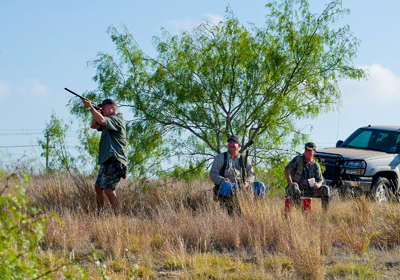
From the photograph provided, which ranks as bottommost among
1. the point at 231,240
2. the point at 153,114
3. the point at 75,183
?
the point at 231,240

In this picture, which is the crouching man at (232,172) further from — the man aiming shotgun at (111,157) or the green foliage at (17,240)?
the green foliage at (17,240)

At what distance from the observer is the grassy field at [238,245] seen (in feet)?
14.4

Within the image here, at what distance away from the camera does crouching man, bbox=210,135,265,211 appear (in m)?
7.01

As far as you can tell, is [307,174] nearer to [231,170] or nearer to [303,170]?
[303,170]

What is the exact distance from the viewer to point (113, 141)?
678cm

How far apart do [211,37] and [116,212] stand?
421 centimetres

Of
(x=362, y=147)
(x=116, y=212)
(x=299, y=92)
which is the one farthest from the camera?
(x=362, y=147)

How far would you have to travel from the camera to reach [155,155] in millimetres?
9094

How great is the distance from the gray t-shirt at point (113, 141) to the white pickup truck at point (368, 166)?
418cm

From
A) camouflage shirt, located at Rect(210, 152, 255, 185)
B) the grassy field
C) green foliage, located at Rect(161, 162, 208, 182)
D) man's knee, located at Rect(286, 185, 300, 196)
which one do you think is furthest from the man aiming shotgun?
man's knee, located at Rect(286, 185, 300, 196)

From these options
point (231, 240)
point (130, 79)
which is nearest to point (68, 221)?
point (231, 240)

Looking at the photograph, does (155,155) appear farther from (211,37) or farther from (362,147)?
(362,147)

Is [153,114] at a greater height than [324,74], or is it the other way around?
[324,74]

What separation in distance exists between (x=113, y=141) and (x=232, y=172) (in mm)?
1901
